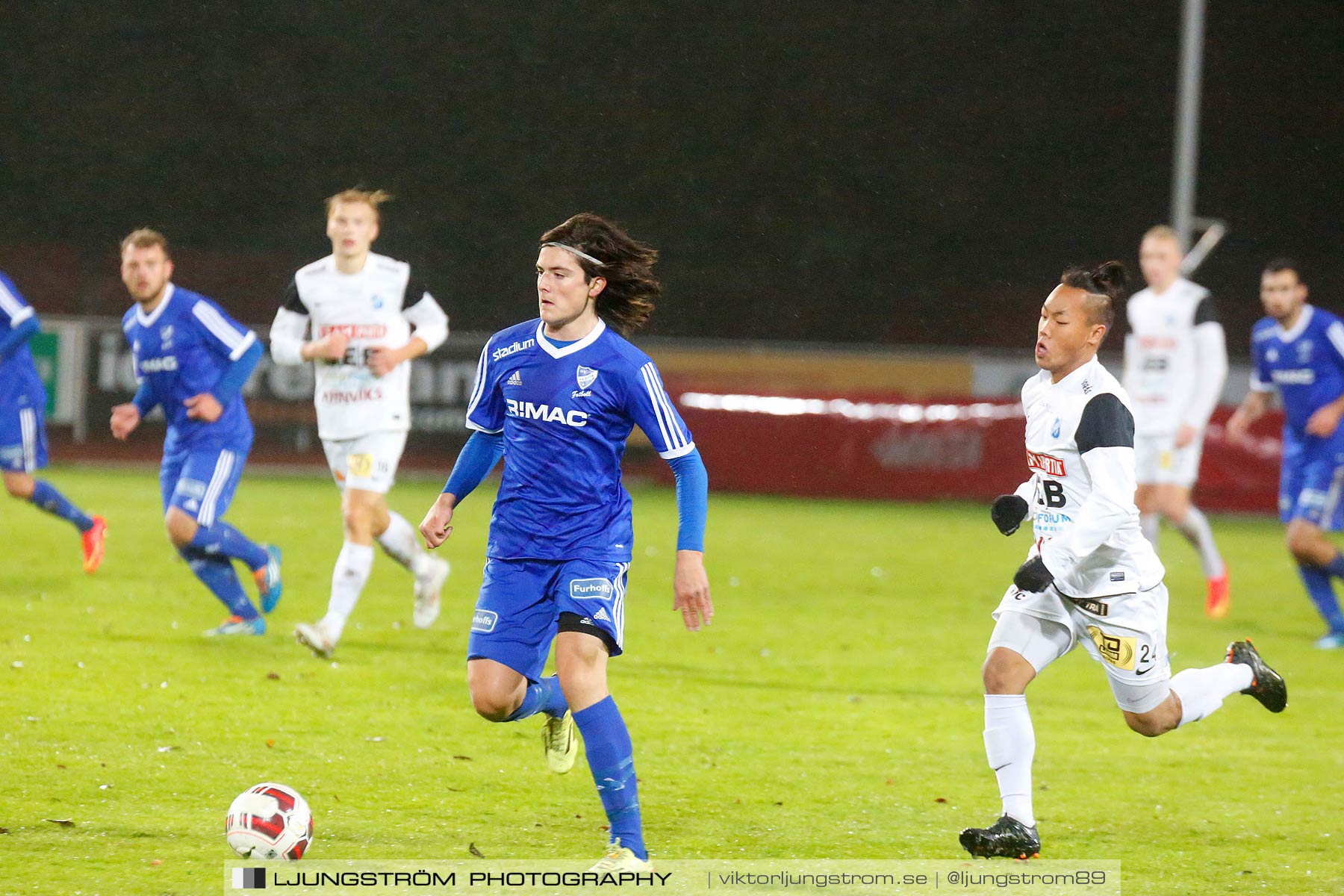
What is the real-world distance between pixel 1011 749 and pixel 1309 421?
6.13m

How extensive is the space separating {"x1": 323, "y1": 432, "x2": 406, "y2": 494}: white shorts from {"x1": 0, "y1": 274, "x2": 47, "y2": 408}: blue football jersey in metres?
2.98

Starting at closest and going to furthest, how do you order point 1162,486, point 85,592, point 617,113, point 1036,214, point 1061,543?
point 1061,543 → point 85,592 → point 1162,486 → point 617,113 → point 1036,214

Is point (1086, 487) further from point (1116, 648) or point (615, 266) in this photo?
point (615, 266)

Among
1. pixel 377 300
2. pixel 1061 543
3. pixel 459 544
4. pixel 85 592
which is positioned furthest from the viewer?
pixel 459 544

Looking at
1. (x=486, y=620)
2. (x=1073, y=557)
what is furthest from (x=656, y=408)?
(x=1073, y=557)

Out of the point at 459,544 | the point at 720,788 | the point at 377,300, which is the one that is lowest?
the point at 459,544

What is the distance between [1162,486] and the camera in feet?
35.1

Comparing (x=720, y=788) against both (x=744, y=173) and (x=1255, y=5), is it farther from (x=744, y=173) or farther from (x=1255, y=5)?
(x=1255, y=5)

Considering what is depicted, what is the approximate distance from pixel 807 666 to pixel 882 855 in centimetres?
350

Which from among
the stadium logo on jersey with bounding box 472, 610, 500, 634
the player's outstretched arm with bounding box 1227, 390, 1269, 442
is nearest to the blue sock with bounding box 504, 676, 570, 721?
the stadium logo on jersey with bounding box 472, 610, 500, 634

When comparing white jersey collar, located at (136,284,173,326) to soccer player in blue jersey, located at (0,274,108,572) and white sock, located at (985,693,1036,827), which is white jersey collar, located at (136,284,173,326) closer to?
soccer player in blue jersey, located at (0,274,108,572)

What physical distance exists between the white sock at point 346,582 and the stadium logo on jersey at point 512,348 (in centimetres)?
323

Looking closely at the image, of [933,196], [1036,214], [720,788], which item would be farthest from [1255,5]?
[720,788]

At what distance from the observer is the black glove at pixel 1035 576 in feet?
14.8
